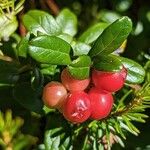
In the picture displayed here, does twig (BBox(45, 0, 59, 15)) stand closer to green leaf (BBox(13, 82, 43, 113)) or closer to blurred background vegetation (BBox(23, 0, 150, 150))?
blurred background vegetation (BBox(23, 0, 150, 150))

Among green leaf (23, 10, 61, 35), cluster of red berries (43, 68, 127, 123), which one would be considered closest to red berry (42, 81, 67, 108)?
cluster of red berries (43, 68, 127, 123)

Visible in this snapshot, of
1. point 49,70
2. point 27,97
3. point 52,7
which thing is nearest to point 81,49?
point 49,70

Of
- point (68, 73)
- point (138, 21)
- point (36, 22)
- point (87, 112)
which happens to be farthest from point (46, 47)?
point (138, 21)

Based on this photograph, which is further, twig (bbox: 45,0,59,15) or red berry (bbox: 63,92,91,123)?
twig (bbox: 45,0,59,15)

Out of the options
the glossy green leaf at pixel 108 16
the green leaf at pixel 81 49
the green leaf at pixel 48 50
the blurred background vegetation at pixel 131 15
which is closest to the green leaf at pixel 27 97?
the green leaf at pixel 81 49

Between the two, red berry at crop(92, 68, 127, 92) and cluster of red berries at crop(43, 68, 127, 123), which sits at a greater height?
red berry at crop(92, 68, 127, 92)

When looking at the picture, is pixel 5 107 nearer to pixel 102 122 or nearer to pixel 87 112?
pixel 102 122

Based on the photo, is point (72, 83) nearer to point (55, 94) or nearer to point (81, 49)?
point (55, 94)

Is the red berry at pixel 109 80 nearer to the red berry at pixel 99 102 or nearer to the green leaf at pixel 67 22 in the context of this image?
the red berry at pixel 99 102
